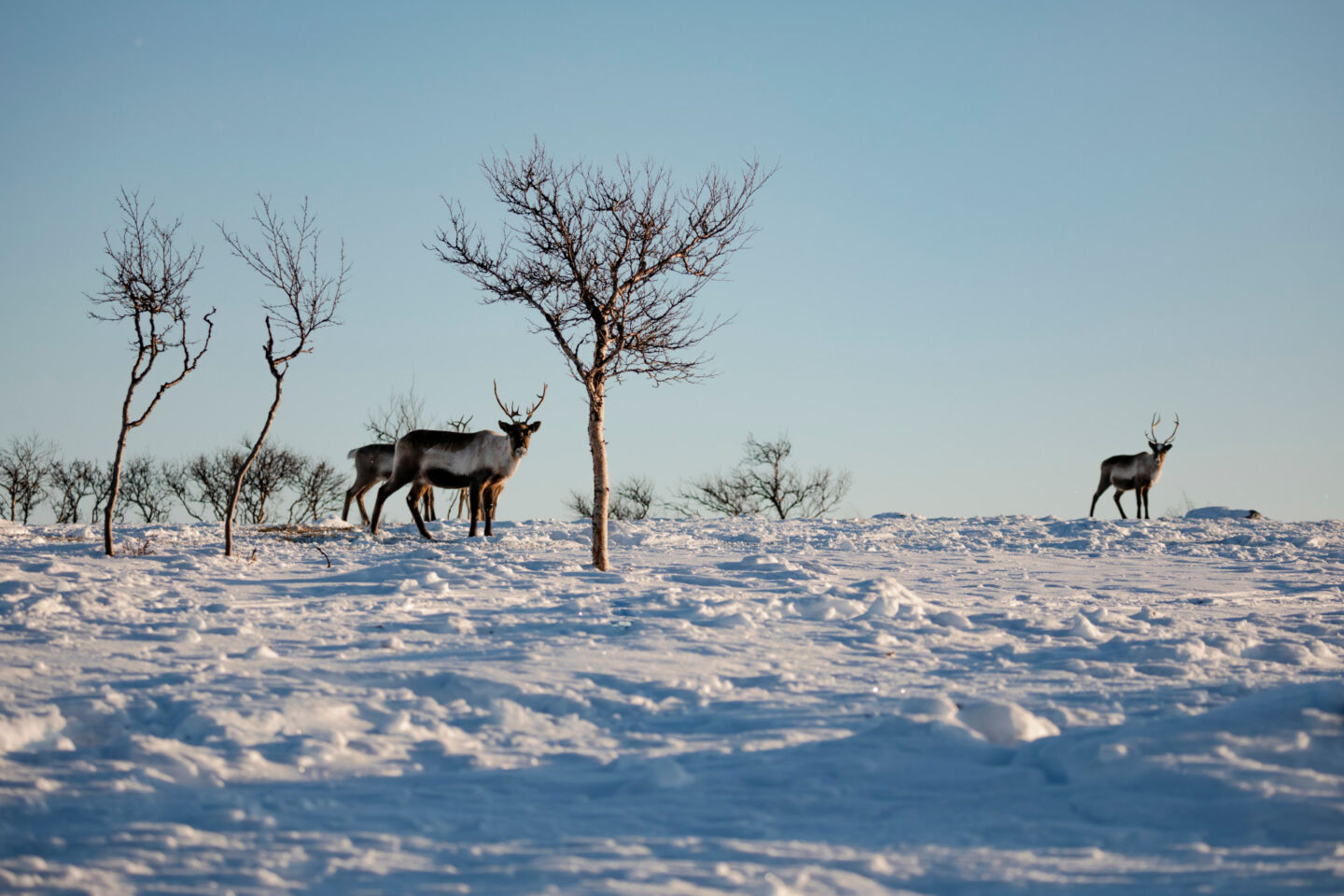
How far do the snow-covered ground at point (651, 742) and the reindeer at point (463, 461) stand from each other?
5.86 metres

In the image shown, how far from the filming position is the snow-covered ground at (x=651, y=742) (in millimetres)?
2992

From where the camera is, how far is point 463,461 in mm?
14688

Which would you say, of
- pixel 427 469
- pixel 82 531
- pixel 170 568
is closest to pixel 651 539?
pixel 427 469

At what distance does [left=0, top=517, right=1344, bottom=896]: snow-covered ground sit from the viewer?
299 centimetres

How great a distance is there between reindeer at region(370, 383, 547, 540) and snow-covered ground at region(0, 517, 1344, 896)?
586 centimetres

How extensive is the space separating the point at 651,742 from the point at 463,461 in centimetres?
1103

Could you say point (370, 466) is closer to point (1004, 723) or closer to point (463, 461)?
point (463, 461)

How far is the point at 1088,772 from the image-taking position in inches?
145

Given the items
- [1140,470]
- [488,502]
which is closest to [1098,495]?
[1140,470]

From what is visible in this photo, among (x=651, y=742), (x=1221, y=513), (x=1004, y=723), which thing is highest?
(x=1221, y=513)

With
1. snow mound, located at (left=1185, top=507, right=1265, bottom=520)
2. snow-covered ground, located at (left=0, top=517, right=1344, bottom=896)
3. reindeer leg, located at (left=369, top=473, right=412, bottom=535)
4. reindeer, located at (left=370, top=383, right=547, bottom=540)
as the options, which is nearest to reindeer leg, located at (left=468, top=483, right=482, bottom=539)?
reindeer, located at (left=370, top=383, right=547, bottom=540)

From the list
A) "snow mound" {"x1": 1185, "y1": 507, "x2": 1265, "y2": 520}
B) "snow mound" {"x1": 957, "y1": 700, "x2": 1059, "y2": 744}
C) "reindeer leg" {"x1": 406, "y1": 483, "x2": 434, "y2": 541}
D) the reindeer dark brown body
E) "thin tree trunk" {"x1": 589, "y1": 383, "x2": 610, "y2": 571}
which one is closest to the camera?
"snow mound" {"x1": 957, "y1": 700, "x2": 1059, "y2": 744}

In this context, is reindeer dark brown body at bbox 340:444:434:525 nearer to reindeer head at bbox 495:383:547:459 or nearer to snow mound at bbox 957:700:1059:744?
reindeer head at bbox 495:383:547:459

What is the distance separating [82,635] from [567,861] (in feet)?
16.6
